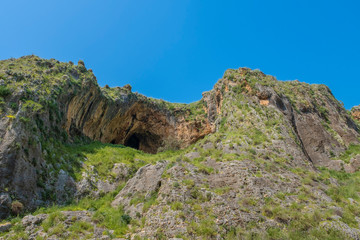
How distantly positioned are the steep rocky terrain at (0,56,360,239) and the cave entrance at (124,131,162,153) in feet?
32.6

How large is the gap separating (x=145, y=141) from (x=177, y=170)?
29075 millimetres

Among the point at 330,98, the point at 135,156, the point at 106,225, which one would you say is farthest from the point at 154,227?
the point at 330,98

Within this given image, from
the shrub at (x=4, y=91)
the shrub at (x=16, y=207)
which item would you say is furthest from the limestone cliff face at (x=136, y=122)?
the shrub at (x=16, y=207)

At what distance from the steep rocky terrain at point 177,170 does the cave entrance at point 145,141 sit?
9935 mm

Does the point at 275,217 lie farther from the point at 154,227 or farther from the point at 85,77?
the point at 85,77

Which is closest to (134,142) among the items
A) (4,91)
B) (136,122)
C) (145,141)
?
(145,141)

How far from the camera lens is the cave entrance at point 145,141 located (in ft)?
151

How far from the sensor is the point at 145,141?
1859 inches

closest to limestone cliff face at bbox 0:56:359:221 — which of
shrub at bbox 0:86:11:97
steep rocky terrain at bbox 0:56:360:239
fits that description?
shrub at bbox 0:86:11:97

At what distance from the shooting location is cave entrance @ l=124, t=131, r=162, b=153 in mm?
46000

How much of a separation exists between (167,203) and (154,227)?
6.30 ft

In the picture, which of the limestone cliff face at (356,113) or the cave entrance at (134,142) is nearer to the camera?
the cave entrance at (134,142)

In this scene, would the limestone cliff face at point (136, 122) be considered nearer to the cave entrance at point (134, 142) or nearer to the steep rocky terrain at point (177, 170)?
the cave entrance at point (134, 142)

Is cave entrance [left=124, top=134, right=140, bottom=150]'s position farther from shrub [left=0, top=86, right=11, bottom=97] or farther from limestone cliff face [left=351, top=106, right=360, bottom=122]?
limestone cliff face [left=351, top=106, right=360, bottom=122]
